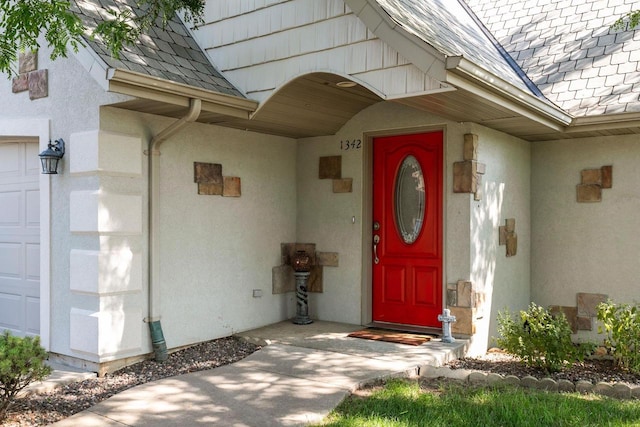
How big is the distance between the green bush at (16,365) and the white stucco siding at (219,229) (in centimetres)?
163

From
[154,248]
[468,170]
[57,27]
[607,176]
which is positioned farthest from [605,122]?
[57,27]

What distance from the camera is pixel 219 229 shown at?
6.30 m

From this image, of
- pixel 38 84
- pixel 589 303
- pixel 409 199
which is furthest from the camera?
pixel 589 303

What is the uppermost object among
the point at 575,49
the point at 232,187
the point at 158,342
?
the point at 575,49

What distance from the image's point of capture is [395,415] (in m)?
4.04

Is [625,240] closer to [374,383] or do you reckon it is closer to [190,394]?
[374,383]

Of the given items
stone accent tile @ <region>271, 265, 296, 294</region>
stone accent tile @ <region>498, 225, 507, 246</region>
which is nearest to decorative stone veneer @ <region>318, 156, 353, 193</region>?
stone accent tile @ <region>271, 265, 296, 294</region>

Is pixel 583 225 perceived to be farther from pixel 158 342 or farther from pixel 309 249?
pixel 158 342

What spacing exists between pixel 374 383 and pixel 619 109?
3996 millimetres

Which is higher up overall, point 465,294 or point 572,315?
point 465,294

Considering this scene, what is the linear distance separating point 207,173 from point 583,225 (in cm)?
446

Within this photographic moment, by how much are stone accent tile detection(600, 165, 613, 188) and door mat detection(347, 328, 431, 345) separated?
9.17 feet

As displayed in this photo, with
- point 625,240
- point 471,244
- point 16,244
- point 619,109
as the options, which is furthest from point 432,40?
point 16,244

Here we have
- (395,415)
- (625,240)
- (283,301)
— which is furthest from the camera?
(283,301)
